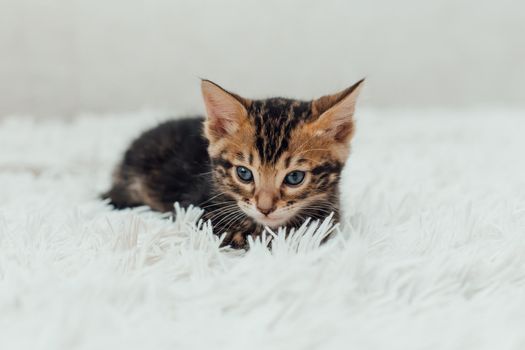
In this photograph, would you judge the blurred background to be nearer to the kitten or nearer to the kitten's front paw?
the kitten

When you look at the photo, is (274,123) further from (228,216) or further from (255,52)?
(255,52)

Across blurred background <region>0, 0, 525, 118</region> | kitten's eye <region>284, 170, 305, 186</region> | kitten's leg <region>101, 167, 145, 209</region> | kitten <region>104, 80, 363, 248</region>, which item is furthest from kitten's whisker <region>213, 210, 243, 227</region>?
blurred background <region>0, 0, 525, 118</region>

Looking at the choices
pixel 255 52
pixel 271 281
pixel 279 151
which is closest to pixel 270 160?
pixel 279 151

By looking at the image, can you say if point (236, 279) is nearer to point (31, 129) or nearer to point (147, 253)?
point (147, 253)

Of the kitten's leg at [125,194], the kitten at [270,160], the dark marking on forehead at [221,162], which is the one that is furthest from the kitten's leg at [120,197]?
the dark marking on forehead at [221,162]

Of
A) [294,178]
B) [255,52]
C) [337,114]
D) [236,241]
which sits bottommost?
[236,241]

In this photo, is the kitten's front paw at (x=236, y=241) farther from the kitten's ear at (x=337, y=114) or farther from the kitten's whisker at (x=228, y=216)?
the kitten's ear at (x=337, y=114)
